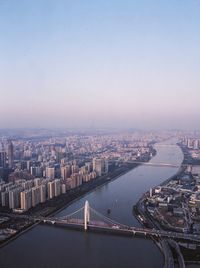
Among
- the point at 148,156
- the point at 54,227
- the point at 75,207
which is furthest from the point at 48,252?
the point at 148,156

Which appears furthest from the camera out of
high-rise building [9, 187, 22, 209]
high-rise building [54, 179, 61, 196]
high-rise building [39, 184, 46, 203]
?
high-rise building [54, 179, 61, 196]

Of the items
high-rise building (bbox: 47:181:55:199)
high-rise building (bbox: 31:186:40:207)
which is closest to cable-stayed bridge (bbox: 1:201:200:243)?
high-rise building (bbox: 31:186:40:207)

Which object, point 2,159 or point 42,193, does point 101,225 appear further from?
point 2,159

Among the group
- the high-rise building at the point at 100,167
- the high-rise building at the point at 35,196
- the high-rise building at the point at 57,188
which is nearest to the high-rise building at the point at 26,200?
the high-rise building at the point at 35,196

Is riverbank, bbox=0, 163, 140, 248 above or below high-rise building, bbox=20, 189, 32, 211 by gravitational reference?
below

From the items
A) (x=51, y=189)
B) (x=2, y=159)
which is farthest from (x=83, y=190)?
(x=2, y=159)

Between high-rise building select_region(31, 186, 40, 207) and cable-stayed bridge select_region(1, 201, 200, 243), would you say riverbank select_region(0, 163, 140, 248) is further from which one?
cable-stayed bridge select_region(1, 201, 200, 243)

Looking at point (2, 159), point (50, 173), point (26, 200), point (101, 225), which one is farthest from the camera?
point (2, 159)

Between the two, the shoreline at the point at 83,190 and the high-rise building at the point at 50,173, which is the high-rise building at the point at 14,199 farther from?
the high-rise building at the point at 50,173

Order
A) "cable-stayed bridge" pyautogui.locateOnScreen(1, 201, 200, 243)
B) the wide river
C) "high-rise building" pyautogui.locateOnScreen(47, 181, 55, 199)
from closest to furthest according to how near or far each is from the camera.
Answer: the wide river, "cable-stayed bridge" pyautogui.locateOnScreen(1, 201, 200, 243), "high-rise building" pyautogui.locateOnScreen(47, 181, 55, 199)

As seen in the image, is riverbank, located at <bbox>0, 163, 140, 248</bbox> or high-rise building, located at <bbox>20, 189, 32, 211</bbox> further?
high-rise building, located at <bbox>20, 189, 32, 211</bbox>

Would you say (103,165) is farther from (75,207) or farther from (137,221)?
(137,221)
